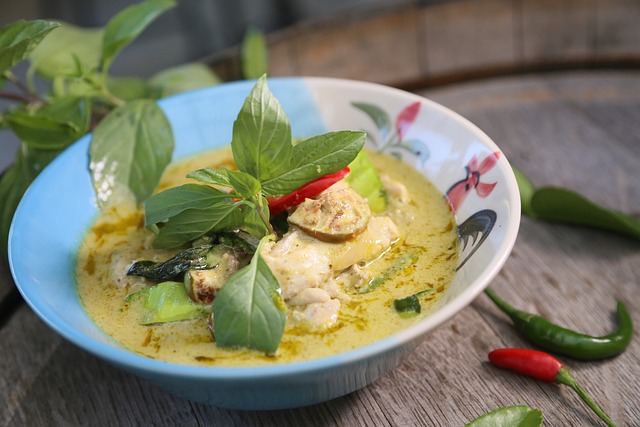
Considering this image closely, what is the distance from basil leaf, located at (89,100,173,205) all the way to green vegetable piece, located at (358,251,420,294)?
0.97m

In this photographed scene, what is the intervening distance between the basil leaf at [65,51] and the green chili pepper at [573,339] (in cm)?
214

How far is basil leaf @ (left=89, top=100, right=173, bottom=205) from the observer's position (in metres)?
2.58

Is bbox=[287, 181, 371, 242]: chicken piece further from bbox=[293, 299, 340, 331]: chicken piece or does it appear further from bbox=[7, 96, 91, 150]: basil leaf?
bbox=[7, 96, 91, 150]: basil leaf

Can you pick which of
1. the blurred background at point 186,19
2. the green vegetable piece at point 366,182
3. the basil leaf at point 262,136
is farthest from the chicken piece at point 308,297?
the blurred background at point 186,19

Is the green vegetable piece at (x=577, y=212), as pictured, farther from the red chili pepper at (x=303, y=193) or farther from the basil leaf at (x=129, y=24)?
the basil leaf at (x=129, y=24)

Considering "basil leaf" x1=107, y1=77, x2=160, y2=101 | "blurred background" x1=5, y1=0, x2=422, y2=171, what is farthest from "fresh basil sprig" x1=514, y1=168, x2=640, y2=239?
"blurred background" x1=5, y1=0, x2=422, y2=171

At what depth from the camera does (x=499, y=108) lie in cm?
347

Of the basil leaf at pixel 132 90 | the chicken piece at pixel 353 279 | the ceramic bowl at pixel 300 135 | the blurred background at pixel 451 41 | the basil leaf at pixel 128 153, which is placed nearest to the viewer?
the ceramic bowl at pixel 300 135

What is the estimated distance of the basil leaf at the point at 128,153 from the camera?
2.58m

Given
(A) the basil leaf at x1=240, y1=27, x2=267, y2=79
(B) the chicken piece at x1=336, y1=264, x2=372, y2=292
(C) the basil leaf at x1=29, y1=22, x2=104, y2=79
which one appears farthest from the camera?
(A) the basil leaf at x1=240, y1=27, x2=267, y2=79

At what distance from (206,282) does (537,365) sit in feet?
3.36

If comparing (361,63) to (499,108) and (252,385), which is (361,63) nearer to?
(499,108)

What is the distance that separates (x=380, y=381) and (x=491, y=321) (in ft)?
1.62

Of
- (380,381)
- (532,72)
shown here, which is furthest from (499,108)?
(380,381)
